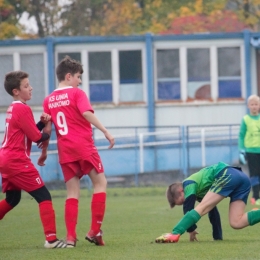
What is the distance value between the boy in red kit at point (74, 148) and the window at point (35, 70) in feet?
53.0

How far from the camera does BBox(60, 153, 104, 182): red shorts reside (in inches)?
336

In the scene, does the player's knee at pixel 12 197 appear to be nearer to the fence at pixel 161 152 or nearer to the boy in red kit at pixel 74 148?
the boy in red kit at pixel 74 148

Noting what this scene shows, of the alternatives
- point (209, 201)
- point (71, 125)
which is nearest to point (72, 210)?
point (71, 125)

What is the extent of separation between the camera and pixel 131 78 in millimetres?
24844

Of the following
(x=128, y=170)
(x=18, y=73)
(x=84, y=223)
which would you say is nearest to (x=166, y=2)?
(x=128, y=170)

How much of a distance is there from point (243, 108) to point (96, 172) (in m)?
16.4

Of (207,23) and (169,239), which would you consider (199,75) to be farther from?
(169,239)

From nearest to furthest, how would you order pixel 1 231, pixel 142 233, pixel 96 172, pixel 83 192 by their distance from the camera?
pixel 96 172 < pixel 142 233 < pixel 1 231 < pixel 83 192

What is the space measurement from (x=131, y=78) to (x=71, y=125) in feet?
53.7

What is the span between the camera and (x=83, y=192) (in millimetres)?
19266

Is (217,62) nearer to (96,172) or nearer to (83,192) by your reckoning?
(83,192)

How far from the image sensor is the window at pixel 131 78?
24703 mm

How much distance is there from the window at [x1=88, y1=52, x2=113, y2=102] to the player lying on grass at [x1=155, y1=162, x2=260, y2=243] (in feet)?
53.0

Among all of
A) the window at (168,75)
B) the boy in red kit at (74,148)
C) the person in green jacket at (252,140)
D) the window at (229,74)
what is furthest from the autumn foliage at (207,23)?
the boy in red kit at (74,148)
